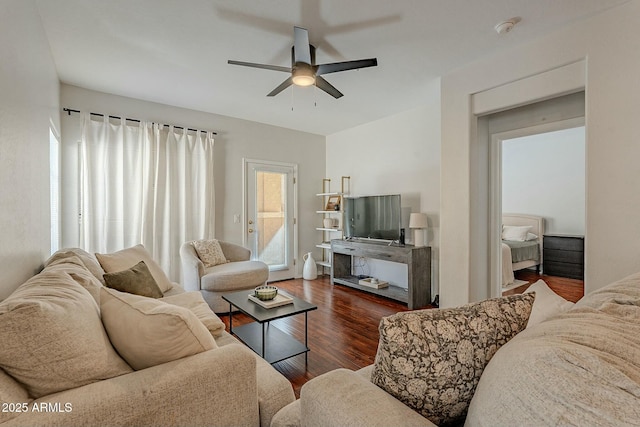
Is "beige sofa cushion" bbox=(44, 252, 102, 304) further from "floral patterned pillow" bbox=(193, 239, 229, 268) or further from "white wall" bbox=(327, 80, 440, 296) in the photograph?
"white wall" bbox=(327, 80, 440, 296)

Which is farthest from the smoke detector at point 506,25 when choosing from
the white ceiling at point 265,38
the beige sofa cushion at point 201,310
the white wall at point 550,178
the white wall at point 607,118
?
the white wall at point 550,178

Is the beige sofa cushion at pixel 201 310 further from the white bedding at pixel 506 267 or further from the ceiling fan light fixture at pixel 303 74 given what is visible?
the white bedding at pixel 506 267

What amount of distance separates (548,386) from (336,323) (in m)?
2.75

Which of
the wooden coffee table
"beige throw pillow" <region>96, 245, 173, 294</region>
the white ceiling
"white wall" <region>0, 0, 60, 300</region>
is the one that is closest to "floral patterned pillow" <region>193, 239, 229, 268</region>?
"beige throw pillow" <region>96, 245, 173, 294</region>

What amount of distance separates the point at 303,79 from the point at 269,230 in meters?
3.03

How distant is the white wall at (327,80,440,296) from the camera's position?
3877mm

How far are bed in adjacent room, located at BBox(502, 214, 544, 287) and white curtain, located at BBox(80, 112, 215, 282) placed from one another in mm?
4605

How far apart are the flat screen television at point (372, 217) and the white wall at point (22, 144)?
11.9 feet

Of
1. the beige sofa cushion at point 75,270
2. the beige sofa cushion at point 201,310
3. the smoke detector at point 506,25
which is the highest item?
the smoke detector at point 506,25

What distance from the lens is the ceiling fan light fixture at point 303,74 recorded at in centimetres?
227

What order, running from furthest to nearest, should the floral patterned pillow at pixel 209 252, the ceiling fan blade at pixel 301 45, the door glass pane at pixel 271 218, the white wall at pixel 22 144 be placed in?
the door glass pane at pixel 271 218
the floral patterned pillow at pixel 209 252
the ceiling fan blade at pixel 301 45
the white wall at pixel 22 144

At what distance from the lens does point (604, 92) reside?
6.89ft

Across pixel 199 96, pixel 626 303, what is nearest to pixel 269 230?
A: pixel 199 96

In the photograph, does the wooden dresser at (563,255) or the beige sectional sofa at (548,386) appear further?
the wooden dresser at (563,255)
